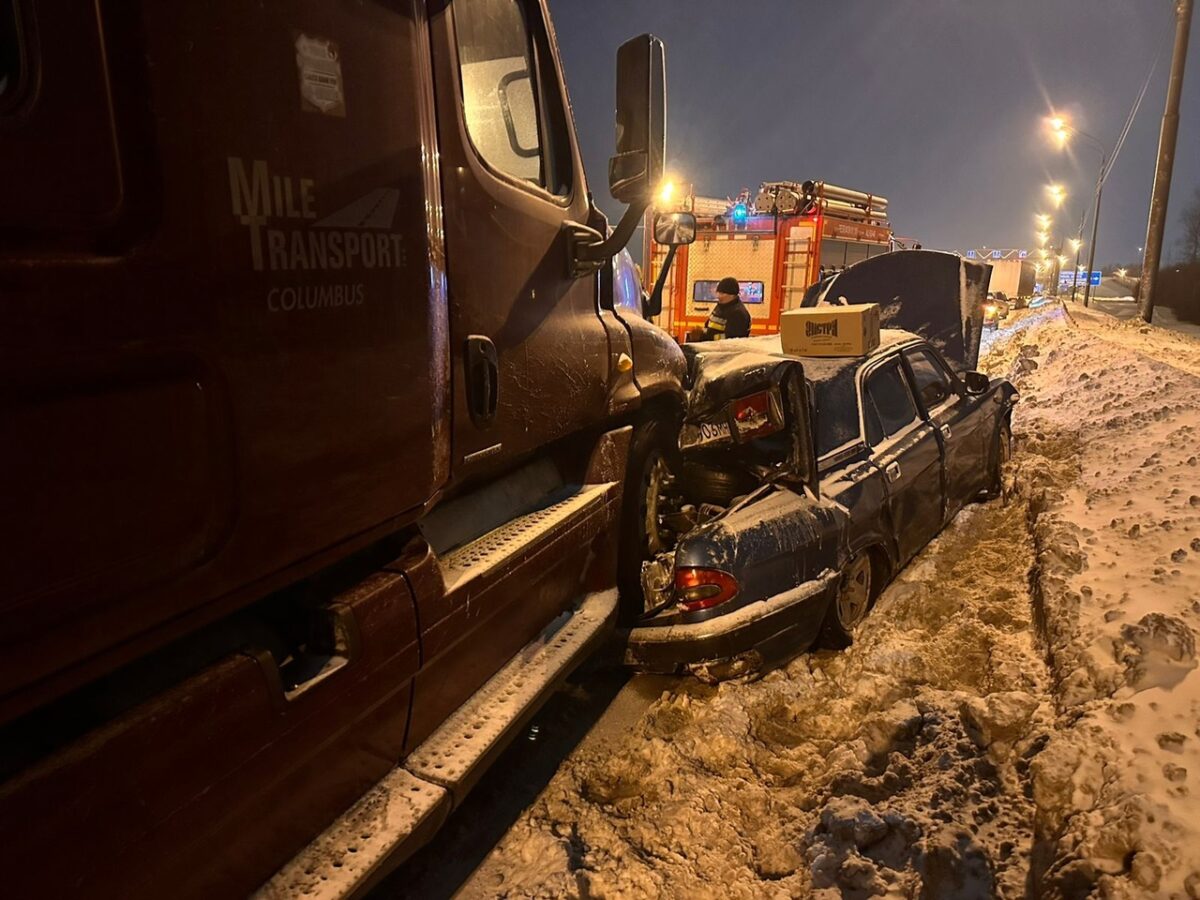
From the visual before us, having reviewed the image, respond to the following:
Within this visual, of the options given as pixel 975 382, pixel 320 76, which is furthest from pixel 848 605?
pixel 320 76

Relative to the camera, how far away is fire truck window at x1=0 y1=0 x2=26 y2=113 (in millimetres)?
1138

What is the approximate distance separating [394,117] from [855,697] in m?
2.97

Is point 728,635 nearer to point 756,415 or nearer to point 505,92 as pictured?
point 756,415

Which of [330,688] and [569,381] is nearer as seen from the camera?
[330,688]

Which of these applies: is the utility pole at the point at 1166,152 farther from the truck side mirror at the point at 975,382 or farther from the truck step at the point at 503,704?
the truck step at the point at 503,704

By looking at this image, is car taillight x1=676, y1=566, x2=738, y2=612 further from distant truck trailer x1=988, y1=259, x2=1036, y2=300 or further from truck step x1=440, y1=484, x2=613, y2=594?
distant truck trailer x1=988, y1=259, x2=1036, y2=300

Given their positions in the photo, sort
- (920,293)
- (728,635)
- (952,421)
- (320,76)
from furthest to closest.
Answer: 1. (920,293)
2. (952,421)
3. (728,635)
4. (320,76)

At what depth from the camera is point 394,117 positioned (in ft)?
6.24

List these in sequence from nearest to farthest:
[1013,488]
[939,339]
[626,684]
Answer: [626,684] < [1013,488] < [939,339]

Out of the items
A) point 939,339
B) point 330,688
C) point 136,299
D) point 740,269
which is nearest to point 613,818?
point 330,688

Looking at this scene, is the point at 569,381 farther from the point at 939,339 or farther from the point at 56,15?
the point at 939,339

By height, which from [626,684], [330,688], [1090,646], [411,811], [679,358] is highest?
[679,358]

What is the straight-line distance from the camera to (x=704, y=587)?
3506mm

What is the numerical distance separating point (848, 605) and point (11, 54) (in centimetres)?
391
